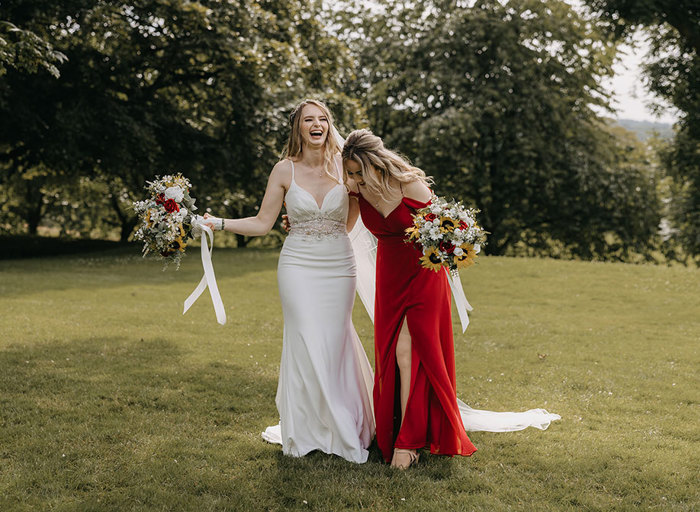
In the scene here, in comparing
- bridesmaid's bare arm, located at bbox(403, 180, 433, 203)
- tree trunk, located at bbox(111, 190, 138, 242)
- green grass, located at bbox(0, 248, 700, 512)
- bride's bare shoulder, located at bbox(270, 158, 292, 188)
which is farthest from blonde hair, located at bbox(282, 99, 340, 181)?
tree trunk, located at bbox(111, 190, 138, 242)

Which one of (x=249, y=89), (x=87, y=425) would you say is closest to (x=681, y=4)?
(x=249, y=89)

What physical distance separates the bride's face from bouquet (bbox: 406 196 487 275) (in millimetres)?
1113

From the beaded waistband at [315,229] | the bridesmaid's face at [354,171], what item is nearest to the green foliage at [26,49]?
the beaded waistband at [315,229]

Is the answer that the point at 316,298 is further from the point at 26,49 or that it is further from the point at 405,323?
the point at 26,49

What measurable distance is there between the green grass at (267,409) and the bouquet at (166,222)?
1640mm

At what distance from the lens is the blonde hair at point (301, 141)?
5.49 metres

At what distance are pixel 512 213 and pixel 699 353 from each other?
1846 centimetres

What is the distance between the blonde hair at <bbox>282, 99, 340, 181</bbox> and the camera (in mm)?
5488

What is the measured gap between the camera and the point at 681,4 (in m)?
18.7

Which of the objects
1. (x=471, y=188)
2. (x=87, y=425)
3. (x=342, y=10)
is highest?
(x=342, y=10)

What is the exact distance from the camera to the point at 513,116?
83.3ft

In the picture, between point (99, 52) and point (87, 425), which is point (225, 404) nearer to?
point (87, 425)

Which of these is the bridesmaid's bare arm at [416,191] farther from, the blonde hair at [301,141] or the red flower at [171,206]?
the red flower at [171,206]

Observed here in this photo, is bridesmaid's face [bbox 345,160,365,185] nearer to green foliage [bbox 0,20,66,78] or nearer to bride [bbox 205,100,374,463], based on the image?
bride [bbox 205,100,374,463]
